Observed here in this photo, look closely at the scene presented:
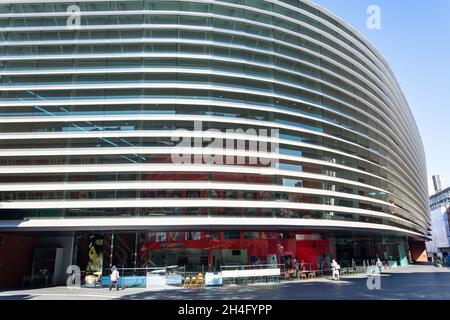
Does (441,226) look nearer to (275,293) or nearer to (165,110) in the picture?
(275,293)

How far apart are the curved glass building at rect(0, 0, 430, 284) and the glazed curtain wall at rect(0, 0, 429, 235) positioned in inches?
5.4

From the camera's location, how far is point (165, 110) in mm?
28609

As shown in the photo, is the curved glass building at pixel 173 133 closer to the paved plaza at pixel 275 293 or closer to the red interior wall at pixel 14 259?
the red interior wall at pixel 14 259

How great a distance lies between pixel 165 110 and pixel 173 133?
2613mm

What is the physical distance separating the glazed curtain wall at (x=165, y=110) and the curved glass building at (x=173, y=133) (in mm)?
138

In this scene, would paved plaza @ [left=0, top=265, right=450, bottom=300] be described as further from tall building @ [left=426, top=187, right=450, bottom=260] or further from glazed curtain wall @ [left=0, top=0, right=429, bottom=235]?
tall building @ [left=426, top=187, right=450, bottom=260]

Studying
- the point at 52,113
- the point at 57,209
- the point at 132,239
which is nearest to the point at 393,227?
the point at 132,239

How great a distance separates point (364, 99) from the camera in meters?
41.3

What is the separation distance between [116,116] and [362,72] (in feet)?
108

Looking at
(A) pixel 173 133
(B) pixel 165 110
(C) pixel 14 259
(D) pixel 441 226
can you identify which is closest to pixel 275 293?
(A) pixel 173 133

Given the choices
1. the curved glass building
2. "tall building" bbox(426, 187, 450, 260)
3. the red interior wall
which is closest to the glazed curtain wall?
the curved glass building

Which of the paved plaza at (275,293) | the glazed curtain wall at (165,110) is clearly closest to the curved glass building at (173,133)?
the glazed curtain wall at (165,110)

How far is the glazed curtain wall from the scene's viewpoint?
2686 cm
